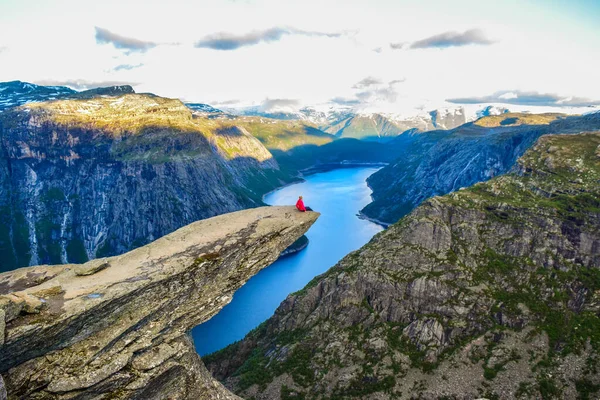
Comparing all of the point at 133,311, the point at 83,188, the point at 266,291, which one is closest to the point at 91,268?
the point at 133,311

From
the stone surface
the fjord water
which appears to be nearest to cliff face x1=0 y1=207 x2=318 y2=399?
the stone surface

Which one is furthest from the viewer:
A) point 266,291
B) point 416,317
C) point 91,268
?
point 266,291

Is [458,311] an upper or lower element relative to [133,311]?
lower

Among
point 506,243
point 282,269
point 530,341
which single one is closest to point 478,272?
point 506,243

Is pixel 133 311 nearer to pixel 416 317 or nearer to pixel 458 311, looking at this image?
pixel 416 317

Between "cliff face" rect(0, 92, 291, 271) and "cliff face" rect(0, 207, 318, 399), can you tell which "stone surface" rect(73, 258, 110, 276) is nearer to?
"cliff face" rect(0, 207, 318, 399)

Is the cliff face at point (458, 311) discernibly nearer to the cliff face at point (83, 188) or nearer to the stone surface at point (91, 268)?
the stone surface at point (91, 268)

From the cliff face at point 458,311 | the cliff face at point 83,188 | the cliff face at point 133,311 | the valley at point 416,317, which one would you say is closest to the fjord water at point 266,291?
the valley at point 416,317
